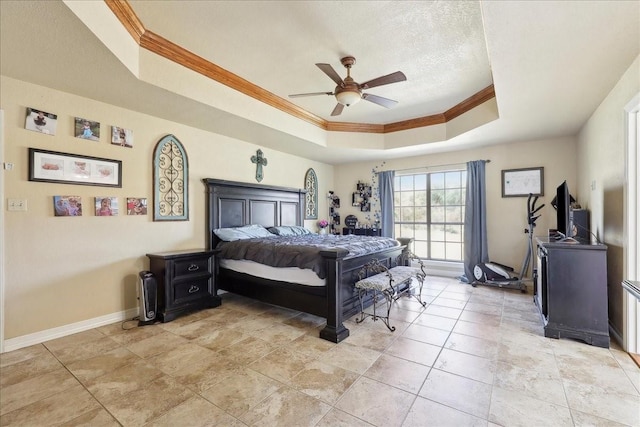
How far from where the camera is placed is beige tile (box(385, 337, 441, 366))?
2471mm

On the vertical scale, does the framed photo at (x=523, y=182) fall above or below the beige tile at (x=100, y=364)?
above

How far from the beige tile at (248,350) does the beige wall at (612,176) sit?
11.1 feet

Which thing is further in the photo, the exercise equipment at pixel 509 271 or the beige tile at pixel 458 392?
the exercise equipment at pixel 509 271

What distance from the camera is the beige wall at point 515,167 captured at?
15.6ft

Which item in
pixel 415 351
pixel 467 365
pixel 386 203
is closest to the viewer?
pixel 467 365

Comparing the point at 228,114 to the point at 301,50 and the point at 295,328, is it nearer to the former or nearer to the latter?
the point at 301,50

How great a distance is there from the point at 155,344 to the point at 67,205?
174cm

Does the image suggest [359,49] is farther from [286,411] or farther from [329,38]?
[286,411]

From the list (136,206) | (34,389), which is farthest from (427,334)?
(136,206)

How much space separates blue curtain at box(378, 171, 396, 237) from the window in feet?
0.74

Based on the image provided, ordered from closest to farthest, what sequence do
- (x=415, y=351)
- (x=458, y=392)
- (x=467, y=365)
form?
(x=458, y=392) → (x=467, y=365) → (x=415, y=351)

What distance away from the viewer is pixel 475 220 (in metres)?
5.29

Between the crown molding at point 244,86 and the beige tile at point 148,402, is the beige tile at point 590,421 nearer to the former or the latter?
the beige tile at point 148,402

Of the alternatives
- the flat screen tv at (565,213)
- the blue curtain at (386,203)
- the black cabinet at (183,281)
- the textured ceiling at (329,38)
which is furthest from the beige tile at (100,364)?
the blue curtain at (386,203)
